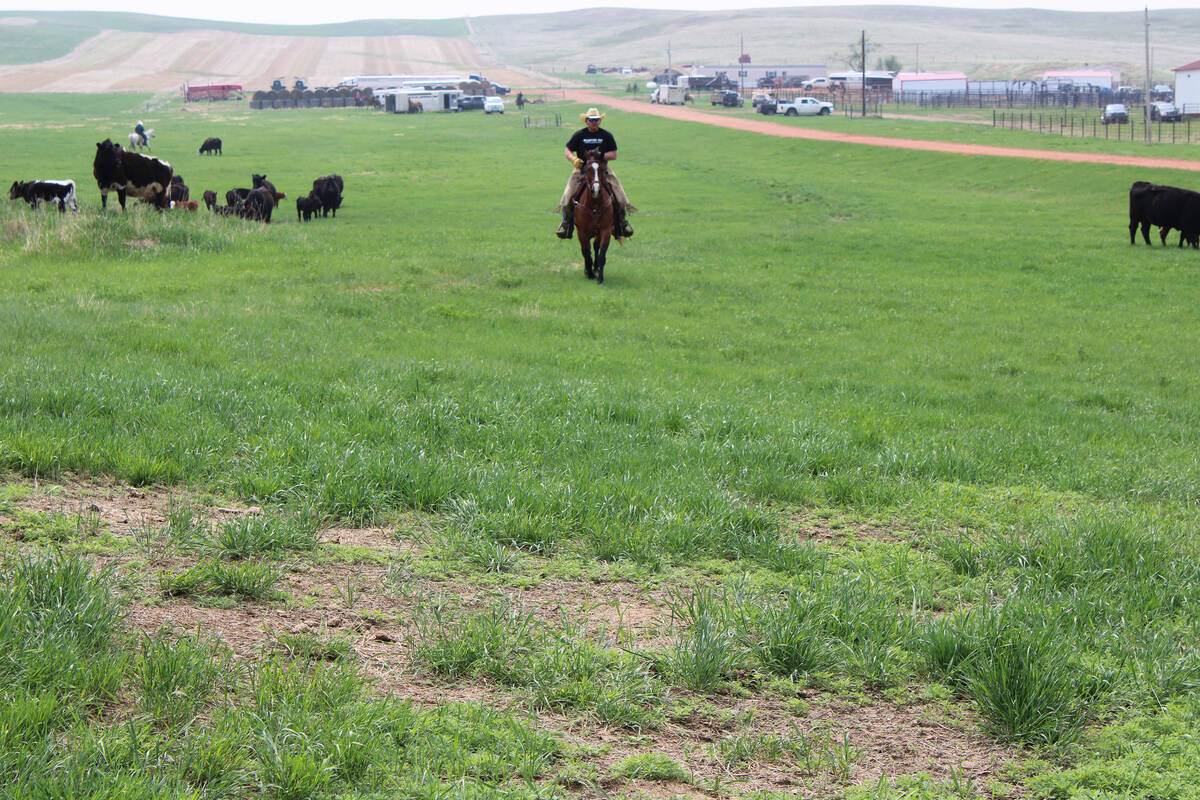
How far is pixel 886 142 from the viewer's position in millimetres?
57031

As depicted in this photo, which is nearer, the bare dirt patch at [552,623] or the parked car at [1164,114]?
the bare dirt patch at [552,623]

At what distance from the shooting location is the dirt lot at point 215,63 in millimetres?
130000

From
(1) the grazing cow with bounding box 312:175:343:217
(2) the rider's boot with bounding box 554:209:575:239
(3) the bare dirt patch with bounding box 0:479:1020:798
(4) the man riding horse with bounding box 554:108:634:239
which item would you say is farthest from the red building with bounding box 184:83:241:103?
(3) the bare dirt patch with bounding box 0:479:1020:798

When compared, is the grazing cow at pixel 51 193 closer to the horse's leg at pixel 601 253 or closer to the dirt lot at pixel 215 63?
the horse's leg at pixel 601 253

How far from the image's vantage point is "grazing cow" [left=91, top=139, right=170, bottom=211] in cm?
2256

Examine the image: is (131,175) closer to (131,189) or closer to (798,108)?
(131,189)

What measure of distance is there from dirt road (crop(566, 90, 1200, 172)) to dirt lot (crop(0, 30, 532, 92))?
57.4 m

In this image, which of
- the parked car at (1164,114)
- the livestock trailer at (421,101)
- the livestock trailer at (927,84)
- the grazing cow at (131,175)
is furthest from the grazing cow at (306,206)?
the livestock trailer at (927,84)

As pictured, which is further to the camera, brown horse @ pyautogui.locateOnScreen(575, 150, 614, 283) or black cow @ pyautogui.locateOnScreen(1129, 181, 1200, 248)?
black cow @ pyautogui.locateOnScreen(1129, 181, 1200, 248)

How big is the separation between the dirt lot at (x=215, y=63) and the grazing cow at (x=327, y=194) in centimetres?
10311

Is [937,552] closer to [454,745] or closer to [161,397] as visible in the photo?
[454,745]

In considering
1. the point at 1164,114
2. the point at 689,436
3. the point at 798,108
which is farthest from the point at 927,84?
the point at 689,436

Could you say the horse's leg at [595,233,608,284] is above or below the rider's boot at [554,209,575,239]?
below

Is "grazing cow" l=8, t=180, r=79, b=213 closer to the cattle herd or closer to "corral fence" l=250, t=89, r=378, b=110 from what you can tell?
the cattle herd
